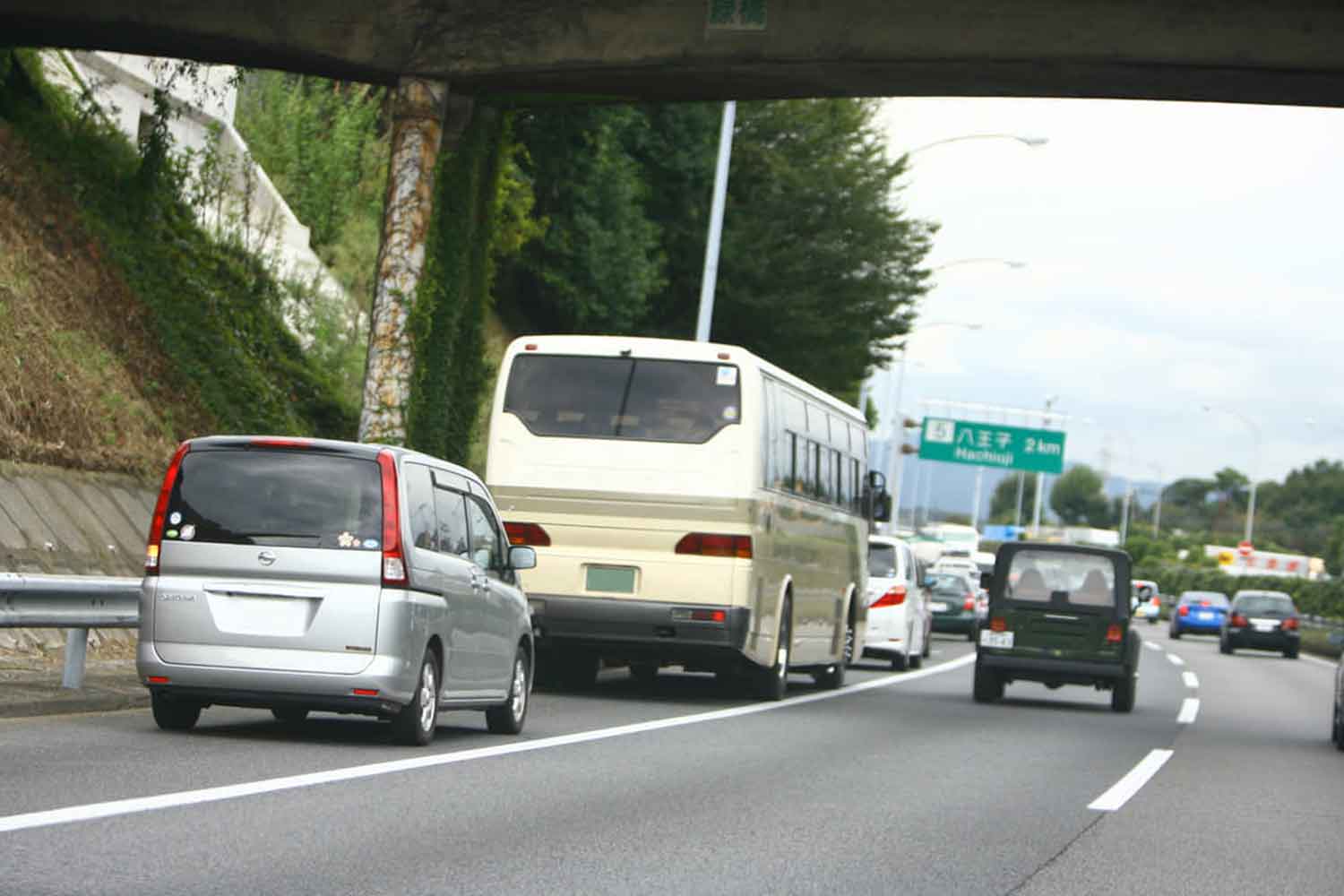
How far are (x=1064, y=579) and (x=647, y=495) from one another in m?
6.12

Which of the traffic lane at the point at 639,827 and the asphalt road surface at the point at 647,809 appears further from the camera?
the asphalt road surface at the point at 647,809

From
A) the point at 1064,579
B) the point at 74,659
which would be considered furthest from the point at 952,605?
the point at 74,659

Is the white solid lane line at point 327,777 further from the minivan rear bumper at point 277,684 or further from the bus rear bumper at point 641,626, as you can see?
the bus rear bumper at point 641,626

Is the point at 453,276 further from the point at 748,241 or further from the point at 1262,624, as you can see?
the point at 1262,624

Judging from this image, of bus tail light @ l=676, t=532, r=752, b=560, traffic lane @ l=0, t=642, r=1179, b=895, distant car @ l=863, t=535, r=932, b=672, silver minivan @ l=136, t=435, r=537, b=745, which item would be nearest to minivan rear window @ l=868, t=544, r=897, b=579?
distant car @ l=863, t=535, r=932, b=672

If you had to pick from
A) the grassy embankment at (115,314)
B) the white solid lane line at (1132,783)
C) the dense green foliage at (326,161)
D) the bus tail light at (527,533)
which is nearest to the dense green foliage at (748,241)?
the dense green foliage at (326,161)

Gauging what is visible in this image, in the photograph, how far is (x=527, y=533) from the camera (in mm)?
19781

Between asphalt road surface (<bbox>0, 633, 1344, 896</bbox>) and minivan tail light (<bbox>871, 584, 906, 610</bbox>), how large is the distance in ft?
36.0

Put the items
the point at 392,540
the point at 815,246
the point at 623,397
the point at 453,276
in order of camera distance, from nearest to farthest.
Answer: the point at 392,540 → the point at 623,397 → the point at 453,276 → the point at 815,246

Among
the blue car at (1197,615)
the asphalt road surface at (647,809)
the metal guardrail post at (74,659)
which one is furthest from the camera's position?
the blue car at (1197,615)

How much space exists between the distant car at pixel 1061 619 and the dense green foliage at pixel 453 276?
21.1ft

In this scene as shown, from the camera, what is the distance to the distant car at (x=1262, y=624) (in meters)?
50.9

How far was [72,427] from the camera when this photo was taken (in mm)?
19641

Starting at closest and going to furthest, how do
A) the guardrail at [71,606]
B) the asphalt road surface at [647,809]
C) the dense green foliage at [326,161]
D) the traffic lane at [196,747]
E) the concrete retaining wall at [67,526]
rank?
the asphalt road surface at [647,809] < the traffic lane at [196,747] < the guardrail at [71,606] < the concrete retaining wall at [67,526] < the dense green foliage at [326,161]
